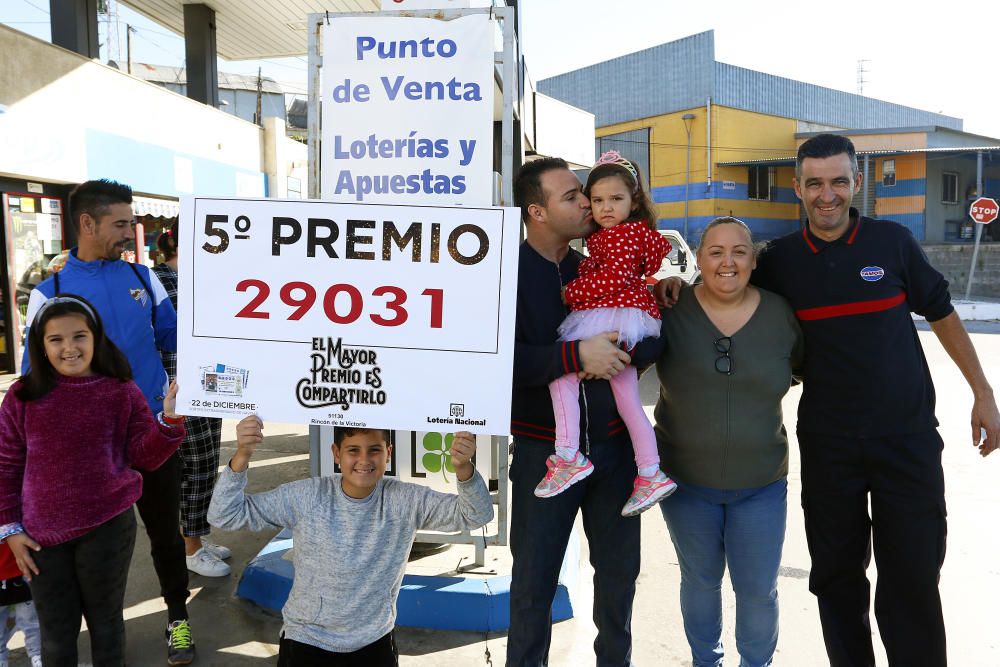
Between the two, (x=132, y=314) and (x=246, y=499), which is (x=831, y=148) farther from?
(x=132, y=314)

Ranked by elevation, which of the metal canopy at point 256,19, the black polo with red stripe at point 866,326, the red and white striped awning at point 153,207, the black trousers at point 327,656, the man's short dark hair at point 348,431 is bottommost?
the black trousers at point 327,656

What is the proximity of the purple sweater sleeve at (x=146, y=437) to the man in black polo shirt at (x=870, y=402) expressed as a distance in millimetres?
2358

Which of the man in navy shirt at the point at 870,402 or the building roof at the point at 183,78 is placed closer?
the man in navy shirt at the point at 870,402

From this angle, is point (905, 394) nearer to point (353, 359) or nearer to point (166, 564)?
point (353, 359)

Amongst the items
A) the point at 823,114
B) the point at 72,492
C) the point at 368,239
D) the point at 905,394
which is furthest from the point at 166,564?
the point at 823,114

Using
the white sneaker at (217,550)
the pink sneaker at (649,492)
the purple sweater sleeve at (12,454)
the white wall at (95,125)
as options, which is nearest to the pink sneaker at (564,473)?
the pink sneaker at (649,492)

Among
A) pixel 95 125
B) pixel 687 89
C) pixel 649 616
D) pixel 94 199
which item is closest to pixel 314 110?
pixel 94 199

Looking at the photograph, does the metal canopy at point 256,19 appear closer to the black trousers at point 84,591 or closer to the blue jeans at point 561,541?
the black trousers at point 84,591

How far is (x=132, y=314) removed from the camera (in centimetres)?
321

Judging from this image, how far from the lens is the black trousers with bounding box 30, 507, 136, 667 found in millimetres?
2670

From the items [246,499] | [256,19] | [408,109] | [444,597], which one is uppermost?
[256,19]

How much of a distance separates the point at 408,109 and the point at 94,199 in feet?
4.68

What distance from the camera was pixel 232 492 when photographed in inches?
94.2

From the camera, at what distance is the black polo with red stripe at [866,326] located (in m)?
2.65
